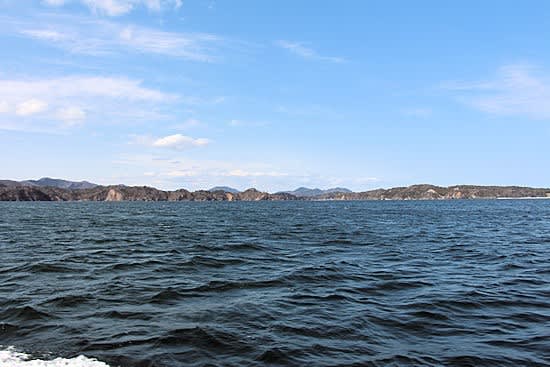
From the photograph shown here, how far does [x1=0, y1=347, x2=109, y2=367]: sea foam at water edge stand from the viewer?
32.0ft

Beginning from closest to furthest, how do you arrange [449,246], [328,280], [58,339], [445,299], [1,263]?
[58,339], [445,299], [328,280], [1,263], [449,246]

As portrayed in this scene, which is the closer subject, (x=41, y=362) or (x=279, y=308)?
(x=41, y=362)

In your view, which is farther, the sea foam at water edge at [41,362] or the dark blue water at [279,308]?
the dark blue water at [279,308]

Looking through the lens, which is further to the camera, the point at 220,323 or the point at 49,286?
the point at 49,286

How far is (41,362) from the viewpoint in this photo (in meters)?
9.88

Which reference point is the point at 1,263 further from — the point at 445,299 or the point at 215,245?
the point at 445,299

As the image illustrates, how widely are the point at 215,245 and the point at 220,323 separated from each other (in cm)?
2241

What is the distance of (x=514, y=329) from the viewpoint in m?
13.2

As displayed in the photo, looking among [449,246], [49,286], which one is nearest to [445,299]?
[49,286]

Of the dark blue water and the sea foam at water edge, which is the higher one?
the sea foam at water edge

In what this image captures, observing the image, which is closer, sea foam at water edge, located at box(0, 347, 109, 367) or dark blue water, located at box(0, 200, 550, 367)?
sea foam at water edge, located at box(0, 347, 109, 367)

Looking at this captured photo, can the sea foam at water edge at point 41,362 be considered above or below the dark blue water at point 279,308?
above

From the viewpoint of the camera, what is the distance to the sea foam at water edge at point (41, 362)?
32.0ft

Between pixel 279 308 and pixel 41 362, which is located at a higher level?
pixel 41 362
